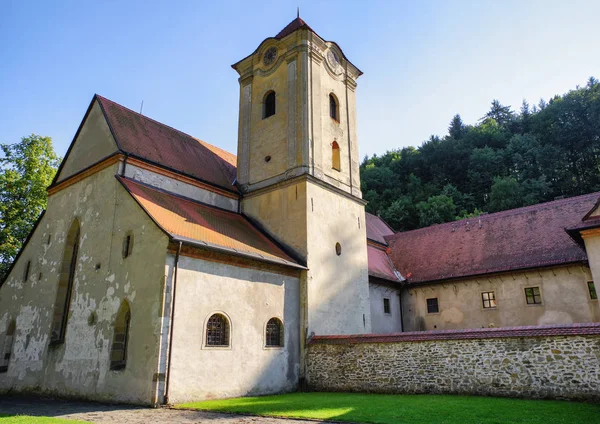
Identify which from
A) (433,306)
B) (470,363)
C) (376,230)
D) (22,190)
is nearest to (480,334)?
(470,363)

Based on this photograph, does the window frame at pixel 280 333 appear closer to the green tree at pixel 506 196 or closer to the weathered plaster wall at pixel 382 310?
the weathered plaster wall at pixel 382 310

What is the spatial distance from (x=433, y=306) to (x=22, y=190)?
81.2 ft

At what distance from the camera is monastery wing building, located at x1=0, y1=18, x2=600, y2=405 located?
13.6m

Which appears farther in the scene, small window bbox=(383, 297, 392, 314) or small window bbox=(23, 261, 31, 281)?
small window bbox=(383, 297, 392, 314)

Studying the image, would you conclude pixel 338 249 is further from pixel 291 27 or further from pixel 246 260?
pixel 291 27

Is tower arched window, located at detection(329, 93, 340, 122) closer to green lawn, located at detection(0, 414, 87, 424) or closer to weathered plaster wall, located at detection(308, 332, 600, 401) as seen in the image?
weathered plaster wall, located at detection(308, 332, 600, 401)

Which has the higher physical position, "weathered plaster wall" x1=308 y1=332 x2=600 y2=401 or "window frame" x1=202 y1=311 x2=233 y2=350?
"window frame" x1=202 y1=311 x2=233 y2=350

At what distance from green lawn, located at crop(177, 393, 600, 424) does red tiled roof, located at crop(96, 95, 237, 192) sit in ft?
32.4

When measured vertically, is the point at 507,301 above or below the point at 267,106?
below

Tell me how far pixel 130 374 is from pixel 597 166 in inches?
1903

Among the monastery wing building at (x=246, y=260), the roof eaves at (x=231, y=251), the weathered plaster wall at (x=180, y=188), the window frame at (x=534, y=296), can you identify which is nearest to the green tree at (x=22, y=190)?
the monastery wing building at (x=246, y=260)

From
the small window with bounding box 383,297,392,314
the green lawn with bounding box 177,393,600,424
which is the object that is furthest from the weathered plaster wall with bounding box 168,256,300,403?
the small window with bounding box 383,297,392,314

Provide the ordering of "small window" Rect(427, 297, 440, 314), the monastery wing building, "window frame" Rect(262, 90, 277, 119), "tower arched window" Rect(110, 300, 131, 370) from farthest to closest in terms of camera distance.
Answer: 1. "small window" Rect(427, 297, 440, 314)
2. "window frame" Rect(262, 90, 277, 119)
3. the monastery wing building
4. "tower arched window" Rect(110, 300, 131, 370)

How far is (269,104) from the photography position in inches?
878
